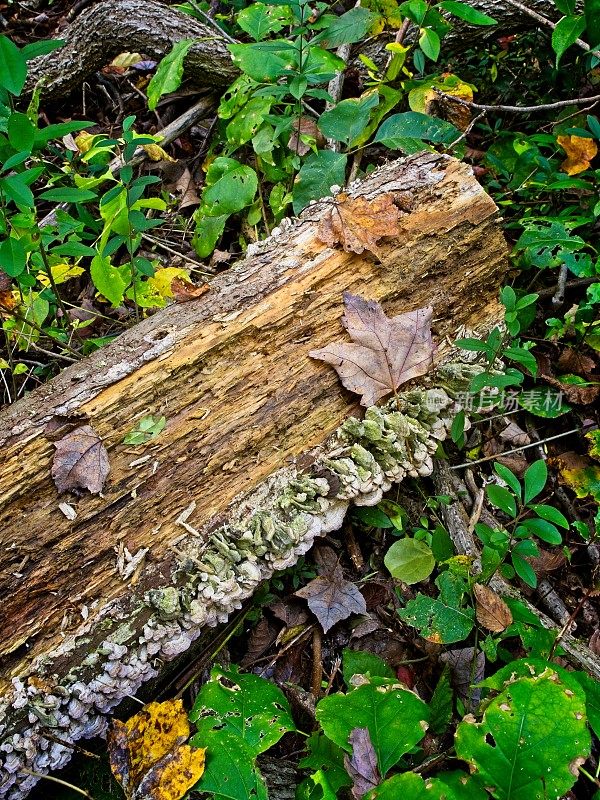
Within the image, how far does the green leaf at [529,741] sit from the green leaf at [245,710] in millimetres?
593

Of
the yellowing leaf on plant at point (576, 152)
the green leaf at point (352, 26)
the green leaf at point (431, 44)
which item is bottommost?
the yellowing leaf on plant at point (576, 152)

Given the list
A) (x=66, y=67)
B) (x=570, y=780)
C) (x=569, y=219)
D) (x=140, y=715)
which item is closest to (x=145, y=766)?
(x=140, y=715)

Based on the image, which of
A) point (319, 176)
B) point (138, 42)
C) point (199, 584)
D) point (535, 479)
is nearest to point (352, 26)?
point (319, 176)

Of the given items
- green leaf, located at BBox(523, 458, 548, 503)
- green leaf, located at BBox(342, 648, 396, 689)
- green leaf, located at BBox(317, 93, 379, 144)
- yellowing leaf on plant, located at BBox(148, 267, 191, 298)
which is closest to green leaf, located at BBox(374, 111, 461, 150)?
green leaf, located at BBox(317, 93, 379, 144)

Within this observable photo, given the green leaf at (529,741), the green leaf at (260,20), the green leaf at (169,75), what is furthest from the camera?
the green leaf at (169,75)

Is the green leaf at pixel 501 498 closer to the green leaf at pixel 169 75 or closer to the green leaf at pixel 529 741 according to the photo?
the green leaf at pixel 529 741

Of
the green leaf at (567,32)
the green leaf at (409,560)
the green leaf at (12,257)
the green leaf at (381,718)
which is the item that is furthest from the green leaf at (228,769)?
the green leaf at (567,32)

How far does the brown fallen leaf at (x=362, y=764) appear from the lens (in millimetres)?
1719

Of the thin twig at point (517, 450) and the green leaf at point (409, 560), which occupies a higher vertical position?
the green leaf at point (409, 560)

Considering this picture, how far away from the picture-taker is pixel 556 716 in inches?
66.7

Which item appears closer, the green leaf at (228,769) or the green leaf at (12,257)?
the green leaf at (228,769)

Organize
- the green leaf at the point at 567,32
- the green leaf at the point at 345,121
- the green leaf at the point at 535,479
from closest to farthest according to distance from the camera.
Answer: the green leaf at the point at 535,479
the green leaf at the point at 567,32
the green leaf at the point at 345,121

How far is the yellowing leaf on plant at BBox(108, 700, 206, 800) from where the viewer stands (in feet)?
5.75

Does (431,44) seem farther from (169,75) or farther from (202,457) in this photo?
(202,457)
